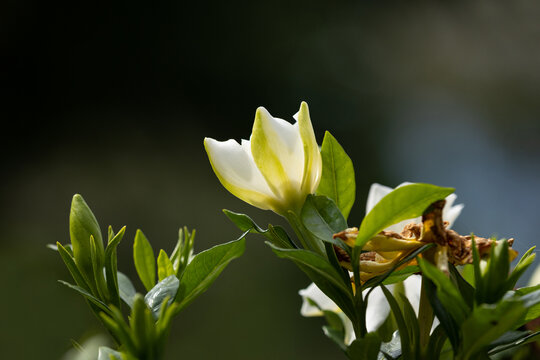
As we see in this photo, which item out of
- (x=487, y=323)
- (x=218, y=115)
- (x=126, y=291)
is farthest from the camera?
(x=218, y=115)

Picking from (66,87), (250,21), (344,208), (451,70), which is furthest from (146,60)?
(344,208)

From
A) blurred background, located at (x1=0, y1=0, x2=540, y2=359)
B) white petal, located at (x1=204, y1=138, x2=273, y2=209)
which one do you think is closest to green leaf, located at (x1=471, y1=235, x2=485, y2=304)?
white petal, located at (x1=204, y1=138, x2=273, y2=209)

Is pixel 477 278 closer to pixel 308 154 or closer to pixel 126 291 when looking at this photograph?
pixel 308 154

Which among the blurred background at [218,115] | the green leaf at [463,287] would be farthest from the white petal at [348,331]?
the blurred background at [218,115]

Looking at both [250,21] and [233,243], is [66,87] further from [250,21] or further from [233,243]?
[233,243]

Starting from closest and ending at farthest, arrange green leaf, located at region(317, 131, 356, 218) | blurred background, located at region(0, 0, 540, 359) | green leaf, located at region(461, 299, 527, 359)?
green leaf, located at region(461, 299, 527, 359), green leaf, located at region(317, 131, 356, 218), blurred background, located at region(0, 0, 540, 359)

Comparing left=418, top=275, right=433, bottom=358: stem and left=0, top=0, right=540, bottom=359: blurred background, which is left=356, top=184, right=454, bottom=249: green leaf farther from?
left=0, top=0, right=540, bottom=359: blurred background

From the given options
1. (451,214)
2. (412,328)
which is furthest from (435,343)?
(451,214)
